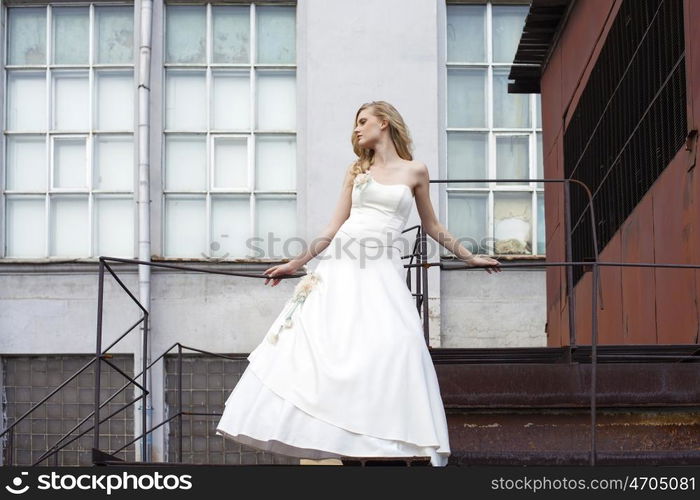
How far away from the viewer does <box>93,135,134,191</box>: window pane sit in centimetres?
1802

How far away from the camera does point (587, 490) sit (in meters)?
5.60

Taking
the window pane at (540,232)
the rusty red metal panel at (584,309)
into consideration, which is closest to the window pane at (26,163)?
the window pane at (540,232)

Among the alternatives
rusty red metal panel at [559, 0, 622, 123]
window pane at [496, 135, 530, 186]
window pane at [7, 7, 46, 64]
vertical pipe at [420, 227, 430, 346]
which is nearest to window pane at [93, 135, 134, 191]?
window pane at [7, 7, 46, 64]

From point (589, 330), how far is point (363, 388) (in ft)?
16.9

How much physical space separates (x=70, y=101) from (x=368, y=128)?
1224 centimetres

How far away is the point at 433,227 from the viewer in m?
6.79

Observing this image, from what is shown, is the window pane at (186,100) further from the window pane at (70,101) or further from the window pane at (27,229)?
the window pane at (27,229)

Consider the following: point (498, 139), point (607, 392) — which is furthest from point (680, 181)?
point (498, 139)

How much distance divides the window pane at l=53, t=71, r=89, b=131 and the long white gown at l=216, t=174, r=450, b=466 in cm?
1222

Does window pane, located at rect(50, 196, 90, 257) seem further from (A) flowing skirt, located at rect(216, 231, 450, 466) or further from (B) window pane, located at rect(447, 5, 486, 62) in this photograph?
(A) flowing skirt, located at rect(216, 231, 450, 466)

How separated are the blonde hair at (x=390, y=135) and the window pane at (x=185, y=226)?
11.3m

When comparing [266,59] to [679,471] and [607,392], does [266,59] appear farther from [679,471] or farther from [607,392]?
[679,471]

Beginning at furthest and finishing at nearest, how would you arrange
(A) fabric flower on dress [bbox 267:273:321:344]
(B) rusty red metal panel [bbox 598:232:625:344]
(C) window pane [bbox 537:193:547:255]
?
(C) window pane [bbox 537:193:547:255] < (B) rusty red metal panel [bbox 598:232:625:344] < (A) fabric flower on dress [bbox 267:273:321:344]

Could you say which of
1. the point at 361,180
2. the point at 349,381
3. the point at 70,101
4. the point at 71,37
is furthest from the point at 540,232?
the point at 349,381
